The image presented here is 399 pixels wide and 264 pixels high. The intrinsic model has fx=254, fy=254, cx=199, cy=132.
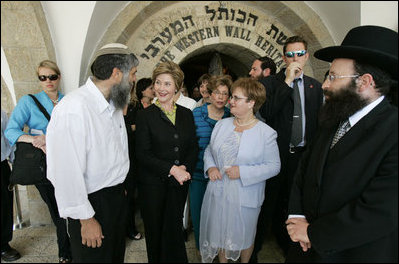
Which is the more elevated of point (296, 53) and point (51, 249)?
point (296, 53)

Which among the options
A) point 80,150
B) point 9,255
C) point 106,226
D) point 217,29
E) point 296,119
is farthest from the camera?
point 217,29

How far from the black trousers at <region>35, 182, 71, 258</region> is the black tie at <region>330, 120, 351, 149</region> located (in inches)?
102

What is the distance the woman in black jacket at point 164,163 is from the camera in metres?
2.18

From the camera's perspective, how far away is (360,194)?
Answer: 122 centimetres

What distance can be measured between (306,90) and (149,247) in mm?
2098

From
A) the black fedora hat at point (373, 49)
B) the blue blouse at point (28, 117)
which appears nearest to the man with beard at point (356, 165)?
the black fedora hat at point (373, 49)

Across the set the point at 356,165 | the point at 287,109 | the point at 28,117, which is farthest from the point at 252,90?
the point at 28,117

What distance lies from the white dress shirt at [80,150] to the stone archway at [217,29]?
282 cm

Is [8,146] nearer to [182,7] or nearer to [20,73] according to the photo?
[20,73]

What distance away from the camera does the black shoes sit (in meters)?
2.76

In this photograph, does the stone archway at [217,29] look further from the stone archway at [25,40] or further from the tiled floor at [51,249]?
the tiled floor at [51,249]

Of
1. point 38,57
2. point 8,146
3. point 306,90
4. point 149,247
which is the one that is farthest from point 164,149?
point 38,57

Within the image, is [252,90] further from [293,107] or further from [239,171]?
[239,171]

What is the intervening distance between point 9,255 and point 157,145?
7.13 feet
